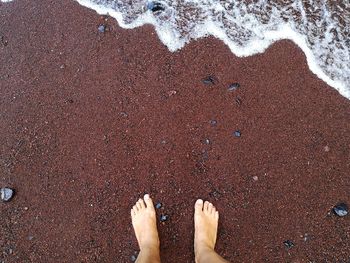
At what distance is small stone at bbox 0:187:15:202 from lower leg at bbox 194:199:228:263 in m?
1.52

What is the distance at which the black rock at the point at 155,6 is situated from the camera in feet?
12.5

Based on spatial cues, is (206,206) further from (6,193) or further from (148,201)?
(6,193)

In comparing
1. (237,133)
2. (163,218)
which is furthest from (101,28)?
(163,218)

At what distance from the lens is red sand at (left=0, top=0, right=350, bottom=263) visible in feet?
→ 10.5

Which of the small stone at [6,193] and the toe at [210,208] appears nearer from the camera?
the toe at [210,208]

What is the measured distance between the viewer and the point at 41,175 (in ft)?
11.1

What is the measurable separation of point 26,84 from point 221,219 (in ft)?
6.71

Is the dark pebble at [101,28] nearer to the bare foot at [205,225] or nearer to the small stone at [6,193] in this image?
the small stone at [6,193]

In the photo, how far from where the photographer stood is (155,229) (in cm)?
319

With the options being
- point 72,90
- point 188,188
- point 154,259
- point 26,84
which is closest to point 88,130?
point 72,90

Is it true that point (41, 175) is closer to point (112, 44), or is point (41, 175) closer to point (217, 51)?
point (112, 44)

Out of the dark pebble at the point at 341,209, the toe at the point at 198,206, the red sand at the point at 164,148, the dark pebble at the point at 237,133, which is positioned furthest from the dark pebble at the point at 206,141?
the dark pebble at the point at 341,209

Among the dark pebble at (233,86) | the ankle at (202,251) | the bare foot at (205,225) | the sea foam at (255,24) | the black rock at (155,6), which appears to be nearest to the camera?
the ankle at (202,251)

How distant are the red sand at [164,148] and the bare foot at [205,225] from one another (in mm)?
76
